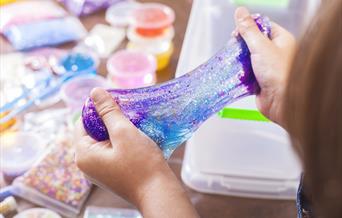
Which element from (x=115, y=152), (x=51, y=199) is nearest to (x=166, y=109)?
(x=115, y=152)

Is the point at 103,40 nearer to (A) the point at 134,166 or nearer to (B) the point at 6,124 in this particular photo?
(B) the point at 6,124

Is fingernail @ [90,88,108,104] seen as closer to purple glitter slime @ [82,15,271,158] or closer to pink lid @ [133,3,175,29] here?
purple glitter slime @ [82,15,271,158]

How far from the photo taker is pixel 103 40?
93 centimetres

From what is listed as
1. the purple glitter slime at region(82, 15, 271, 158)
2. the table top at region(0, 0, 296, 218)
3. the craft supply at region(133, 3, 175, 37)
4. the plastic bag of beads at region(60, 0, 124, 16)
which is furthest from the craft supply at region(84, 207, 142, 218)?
the plastic bag of beads at region(60, 0, 124, 16)

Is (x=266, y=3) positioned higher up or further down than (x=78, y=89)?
higher up

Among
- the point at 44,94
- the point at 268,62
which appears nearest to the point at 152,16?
the point at 44,94

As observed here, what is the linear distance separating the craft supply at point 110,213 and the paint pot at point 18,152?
107 mm

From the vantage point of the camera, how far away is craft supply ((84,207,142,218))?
2.19 ft

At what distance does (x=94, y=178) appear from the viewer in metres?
0.57

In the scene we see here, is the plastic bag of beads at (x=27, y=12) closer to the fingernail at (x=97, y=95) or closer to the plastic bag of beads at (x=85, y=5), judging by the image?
the plastic bag of beads at (x=85, y=5)

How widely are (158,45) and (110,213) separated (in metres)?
0.32

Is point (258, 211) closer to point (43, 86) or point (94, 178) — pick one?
point (94, 178)

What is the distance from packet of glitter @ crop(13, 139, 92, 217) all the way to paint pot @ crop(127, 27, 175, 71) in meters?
0.24

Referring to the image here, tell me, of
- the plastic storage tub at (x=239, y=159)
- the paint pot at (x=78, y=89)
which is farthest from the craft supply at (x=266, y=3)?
the paint pot at (x=78, y=89)
